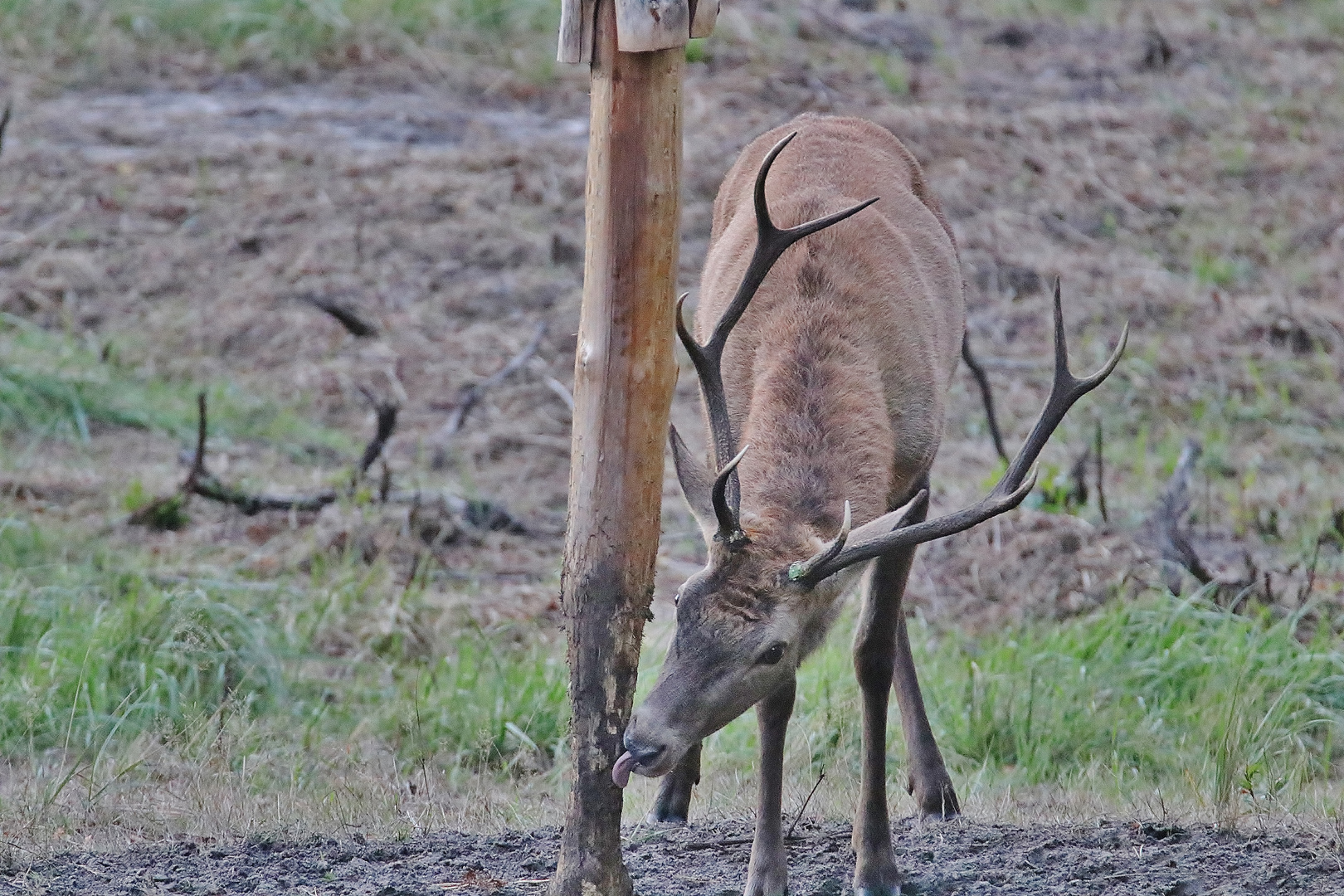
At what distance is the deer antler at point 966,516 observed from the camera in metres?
4.37

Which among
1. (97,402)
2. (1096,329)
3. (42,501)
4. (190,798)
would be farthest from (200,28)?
(190,798)

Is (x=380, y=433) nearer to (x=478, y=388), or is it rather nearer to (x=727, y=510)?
(x=478, y=388)

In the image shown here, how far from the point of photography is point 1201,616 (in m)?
7.03

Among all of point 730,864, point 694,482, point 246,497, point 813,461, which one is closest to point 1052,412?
point 813,461

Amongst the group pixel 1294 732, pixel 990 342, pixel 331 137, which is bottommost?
pixel 1294 732

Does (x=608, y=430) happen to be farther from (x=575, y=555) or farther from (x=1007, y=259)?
(x=1007, y=259)

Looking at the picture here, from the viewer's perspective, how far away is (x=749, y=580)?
442cm

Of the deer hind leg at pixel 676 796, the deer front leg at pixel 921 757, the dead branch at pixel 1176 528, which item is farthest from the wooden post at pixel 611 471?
the dead branch at pixel 1176 528

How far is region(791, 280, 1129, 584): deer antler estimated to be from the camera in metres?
4.37

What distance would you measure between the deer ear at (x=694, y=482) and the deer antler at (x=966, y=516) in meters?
0.35

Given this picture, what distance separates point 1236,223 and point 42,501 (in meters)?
7.96

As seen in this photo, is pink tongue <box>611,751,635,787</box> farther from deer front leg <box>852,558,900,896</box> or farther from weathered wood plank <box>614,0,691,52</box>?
weathered wood plank <box>614,0,691,52</box>

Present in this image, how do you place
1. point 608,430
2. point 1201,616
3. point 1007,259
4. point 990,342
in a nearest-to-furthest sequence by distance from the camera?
1. point 608,430
2. point 1201,616
3. point 990,342
4. point 1007,259

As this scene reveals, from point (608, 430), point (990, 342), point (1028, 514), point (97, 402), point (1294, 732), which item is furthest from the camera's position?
point (990, 342)
